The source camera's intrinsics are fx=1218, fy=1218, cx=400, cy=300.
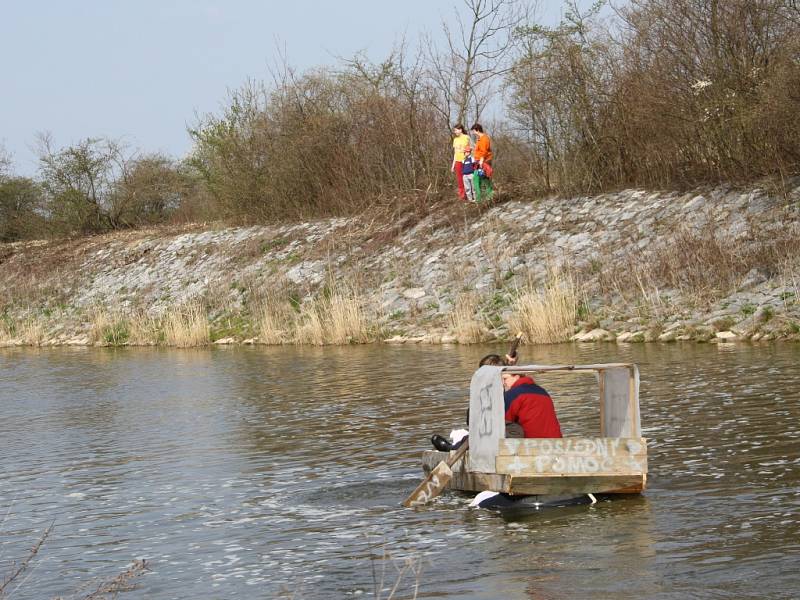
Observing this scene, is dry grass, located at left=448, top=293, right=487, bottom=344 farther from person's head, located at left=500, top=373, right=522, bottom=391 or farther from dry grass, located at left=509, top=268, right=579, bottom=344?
person's head, located at left=500, top=373, right=522, bottom=391

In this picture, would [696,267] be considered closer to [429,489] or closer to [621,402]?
[621,402]

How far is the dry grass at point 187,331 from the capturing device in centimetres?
3334

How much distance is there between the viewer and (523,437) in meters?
11.3

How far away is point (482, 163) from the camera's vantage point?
106ft

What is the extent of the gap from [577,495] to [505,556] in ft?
5.91

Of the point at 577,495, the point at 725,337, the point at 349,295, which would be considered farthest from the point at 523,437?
the point at 349,295

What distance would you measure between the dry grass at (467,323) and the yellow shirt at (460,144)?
4.32m

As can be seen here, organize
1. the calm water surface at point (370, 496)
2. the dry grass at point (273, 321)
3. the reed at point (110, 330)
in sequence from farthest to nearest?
the reed at point (110, 330)
the dry grass at point (273, 321)
the calm water surface at point (370, 496)

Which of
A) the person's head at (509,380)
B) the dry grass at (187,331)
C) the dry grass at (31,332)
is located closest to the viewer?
the person's head at (509,380)

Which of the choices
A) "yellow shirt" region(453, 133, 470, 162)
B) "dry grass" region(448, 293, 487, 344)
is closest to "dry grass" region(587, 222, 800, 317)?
"dry grass" region(448, 293, 487, 344)

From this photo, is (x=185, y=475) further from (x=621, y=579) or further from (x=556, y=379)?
(x=556, y=379)

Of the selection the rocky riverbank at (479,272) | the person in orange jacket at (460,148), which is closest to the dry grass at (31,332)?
the rocky riverbank at (479,272)

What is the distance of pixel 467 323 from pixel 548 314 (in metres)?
2.34

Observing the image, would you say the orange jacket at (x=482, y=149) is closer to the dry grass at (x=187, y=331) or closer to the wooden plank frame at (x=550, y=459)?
the dry grass at (x=187, y=331)
